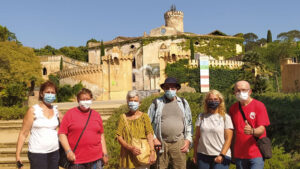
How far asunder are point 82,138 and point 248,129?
2.22 meters

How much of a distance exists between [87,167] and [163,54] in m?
29.9

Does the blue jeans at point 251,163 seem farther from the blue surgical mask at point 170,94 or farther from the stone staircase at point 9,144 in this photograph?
the stone staircase at point 9,144

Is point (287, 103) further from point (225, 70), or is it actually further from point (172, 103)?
point (225, 70)

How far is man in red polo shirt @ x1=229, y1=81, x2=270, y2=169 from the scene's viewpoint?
368 centimetres

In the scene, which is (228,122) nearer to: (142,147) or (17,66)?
(142,147)

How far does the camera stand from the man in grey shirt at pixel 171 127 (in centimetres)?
448

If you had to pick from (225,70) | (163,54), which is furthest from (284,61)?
(163,54)

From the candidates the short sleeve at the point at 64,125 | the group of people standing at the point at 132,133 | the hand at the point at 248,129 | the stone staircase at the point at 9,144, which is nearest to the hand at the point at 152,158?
the group of people standing at the point at 132,133

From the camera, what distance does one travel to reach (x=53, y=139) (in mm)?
3895

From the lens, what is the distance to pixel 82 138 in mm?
3838

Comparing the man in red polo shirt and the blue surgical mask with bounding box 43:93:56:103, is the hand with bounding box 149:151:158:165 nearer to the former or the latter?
the man in red polo shirt

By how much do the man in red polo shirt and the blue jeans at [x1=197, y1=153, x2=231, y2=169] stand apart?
0.16 metres

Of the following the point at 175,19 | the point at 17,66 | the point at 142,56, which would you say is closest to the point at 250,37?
the point at 175,19

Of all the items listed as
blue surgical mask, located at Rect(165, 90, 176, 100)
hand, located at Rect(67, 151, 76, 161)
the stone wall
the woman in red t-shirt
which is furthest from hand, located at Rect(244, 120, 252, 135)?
the stone wall
